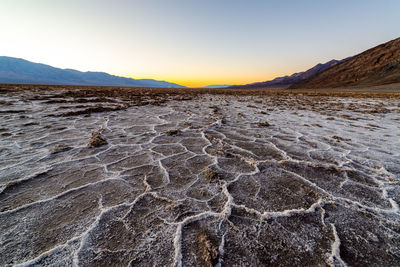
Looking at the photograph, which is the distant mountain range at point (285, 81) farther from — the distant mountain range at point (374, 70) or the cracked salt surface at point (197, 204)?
the cracked salt surface at point (197, 204)

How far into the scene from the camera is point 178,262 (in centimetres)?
109

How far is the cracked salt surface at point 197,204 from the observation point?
1164 millimetres

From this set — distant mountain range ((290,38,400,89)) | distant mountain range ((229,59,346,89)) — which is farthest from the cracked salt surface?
distant mountain range ((229,59,346,89))

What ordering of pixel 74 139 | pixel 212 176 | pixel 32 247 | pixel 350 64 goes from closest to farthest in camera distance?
pixel 32 247
pixel 212 176
pixel 74 139
pixel 350 64

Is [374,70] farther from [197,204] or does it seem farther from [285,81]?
[285,81]

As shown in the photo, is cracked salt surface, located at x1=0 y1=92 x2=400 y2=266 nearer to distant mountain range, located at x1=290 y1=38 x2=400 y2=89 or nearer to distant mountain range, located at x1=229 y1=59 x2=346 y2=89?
distant mountain range, located at x1=290 y1=38 x2=400 y2=89

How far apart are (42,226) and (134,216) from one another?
0.70m

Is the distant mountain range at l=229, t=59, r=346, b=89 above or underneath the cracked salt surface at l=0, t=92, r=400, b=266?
above

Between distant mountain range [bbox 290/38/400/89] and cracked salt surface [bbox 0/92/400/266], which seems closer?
cracked salt surface [bbox 0/92/400/266]

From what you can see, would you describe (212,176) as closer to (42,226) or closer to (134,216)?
(134,216)

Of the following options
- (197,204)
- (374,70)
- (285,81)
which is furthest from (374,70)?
(285,81)

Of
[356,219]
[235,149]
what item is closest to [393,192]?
[356,219]

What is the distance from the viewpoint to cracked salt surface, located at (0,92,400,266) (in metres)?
1.16

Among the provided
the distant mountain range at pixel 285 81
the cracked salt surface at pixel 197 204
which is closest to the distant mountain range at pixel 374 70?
the distant mountain range at pixel 285 81
